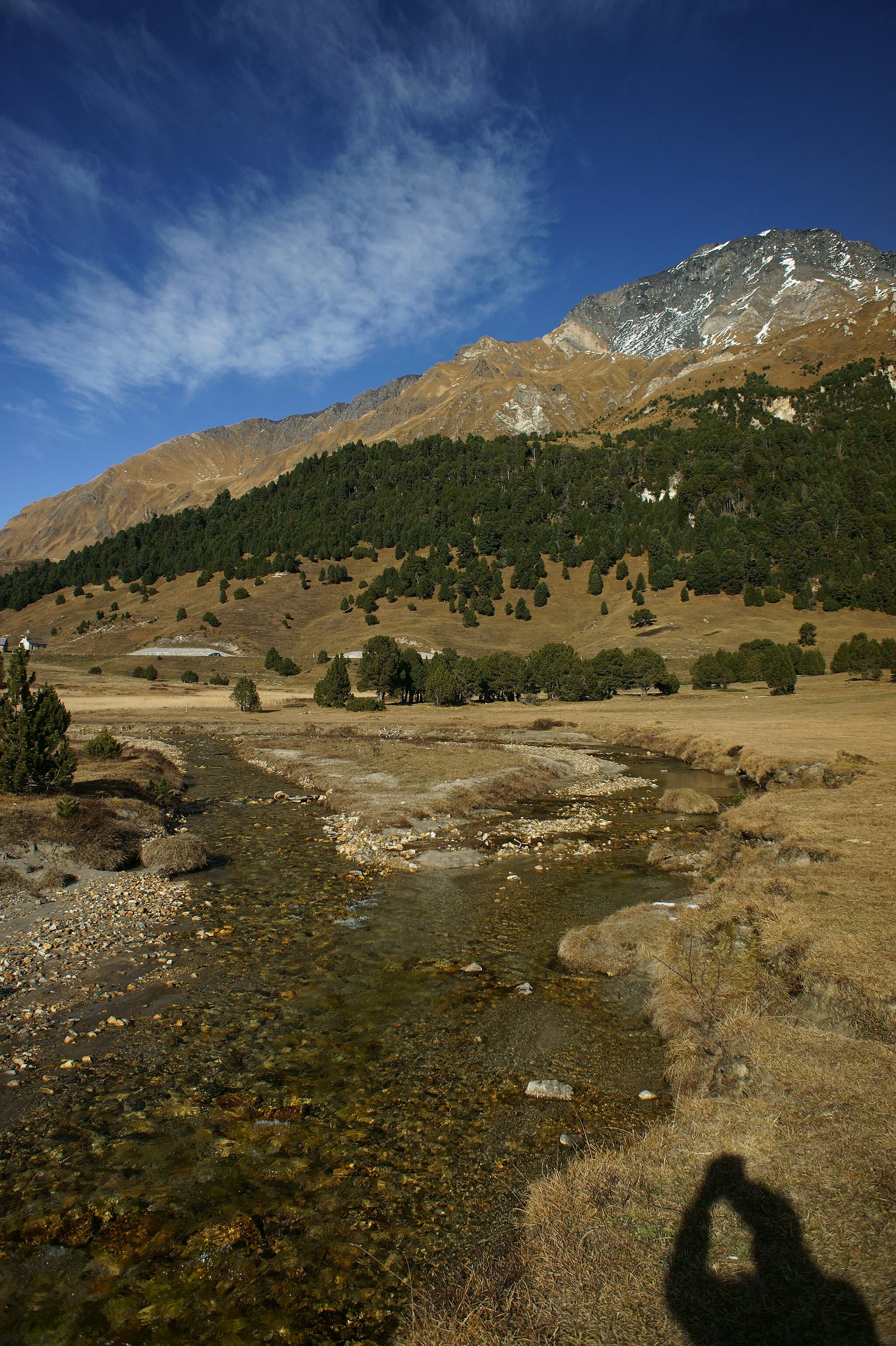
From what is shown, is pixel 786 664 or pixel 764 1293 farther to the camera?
pixel 786 664

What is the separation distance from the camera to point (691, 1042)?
364 inches

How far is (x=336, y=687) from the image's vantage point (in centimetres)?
7962

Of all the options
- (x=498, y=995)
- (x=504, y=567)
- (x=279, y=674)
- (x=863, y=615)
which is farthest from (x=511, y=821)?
(x=504, y=567)

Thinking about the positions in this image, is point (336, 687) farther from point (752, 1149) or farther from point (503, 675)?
point (752, 1149)

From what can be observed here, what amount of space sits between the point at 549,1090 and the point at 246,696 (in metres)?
73.4

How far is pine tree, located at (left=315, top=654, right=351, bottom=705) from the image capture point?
7950cm

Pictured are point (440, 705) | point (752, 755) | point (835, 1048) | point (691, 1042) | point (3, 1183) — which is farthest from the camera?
point (440, 705)

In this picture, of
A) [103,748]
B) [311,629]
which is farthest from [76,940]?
[311,629]

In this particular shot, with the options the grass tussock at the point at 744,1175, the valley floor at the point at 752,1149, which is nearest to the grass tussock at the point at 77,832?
the valley floor at the point at 752,1149

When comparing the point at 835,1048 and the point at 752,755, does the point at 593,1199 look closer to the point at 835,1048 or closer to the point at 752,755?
the point at 835,1048

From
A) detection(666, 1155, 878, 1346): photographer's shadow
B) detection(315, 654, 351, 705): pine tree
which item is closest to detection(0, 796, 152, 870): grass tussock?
detection(666, 1155, 878, 1346): photographer's shadow

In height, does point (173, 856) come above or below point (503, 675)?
below

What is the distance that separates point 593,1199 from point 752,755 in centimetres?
3153

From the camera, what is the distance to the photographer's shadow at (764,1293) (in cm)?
434
